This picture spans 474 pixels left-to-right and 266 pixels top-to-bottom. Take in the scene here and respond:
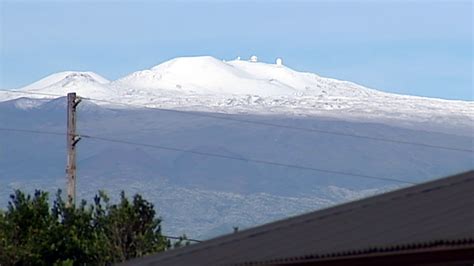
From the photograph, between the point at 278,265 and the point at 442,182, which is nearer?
the point at 278,265

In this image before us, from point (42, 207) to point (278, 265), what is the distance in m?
15.5

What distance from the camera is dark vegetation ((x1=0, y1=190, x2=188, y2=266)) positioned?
31.4 metres

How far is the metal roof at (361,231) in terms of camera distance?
15789 mm

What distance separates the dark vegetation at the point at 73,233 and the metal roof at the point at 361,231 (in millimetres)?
8209

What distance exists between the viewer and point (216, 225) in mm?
192250

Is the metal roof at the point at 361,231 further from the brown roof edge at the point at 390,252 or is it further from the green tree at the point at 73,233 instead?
the green tree at the point at 73,233

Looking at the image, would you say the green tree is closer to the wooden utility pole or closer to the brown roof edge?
the wooden utility pole

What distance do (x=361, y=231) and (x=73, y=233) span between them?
597 inches

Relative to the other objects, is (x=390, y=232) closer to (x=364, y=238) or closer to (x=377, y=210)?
(x=364, y=238)

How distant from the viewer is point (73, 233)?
3222 centimetres

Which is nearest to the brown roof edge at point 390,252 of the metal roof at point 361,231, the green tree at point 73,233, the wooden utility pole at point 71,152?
the metal roof at point 361,231

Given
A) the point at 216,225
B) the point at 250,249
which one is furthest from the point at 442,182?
the point at 216,225

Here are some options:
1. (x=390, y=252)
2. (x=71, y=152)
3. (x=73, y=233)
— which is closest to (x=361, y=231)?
(x=390, y=252)

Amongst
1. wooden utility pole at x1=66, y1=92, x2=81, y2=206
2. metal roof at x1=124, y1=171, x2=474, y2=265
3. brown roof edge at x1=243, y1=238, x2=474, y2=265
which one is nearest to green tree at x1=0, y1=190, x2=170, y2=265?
wooden utility pole at x1=66, y1=92, x2=81, y2=206
